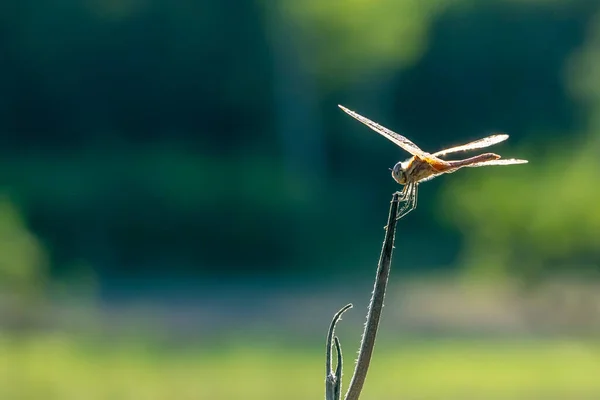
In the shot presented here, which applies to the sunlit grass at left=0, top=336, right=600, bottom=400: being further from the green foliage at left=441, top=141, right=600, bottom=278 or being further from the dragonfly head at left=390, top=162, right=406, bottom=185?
the dragonfly head at left=390, top=162, right=406, bottom=185

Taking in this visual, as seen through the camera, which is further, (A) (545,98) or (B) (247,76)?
(A) (545,98)

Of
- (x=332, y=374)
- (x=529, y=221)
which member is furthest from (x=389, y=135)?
(x=529, y=221)

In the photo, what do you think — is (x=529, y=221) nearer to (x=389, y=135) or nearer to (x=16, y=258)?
(x=16, y=258)

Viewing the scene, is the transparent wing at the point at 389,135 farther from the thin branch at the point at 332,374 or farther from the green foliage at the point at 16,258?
the green foliage at the point at 16,258

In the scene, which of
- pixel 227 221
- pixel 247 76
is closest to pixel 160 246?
pixel 227 221

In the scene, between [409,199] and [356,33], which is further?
[356,33]

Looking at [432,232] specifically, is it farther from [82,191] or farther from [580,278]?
[82,191]
